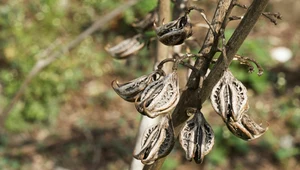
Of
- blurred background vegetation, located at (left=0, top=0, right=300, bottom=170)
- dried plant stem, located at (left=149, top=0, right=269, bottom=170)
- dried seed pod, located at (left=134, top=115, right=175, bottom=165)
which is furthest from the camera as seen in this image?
blurred background vegetation, located at (left=0, top=0, right=300, bottom=170)

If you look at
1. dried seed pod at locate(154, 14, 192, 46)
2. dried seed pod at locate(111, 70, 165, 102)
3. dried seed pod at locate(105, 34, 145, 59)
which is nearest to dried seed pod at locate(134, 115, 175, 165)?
dried seed pod at locate(111, 70, 165, 102)

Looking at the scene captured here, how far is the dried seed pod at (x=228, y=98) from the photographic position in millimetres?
1301

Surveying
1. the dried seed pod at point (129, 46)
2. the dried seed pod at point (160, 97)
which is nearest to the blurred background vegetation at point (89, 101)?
the dried seed pod at point (129, 46)

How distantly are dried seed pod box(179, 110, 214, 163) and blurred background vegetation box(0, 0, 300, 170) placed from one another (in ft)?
10.5

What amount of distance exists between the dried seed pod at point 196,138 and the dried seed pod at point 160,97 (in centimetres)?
8

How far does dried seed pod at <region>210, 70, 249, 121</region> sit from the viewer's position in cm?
130

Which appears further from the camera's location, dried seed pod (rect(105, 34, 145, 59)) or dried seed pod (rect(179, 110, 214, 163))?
dried seed pod (rect(105, 34, 145, 59))

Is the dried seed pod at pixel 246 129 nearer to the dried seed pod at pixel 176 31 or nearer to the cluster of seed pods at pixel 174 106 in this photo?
the cluster of seed pods at pixel 174 106

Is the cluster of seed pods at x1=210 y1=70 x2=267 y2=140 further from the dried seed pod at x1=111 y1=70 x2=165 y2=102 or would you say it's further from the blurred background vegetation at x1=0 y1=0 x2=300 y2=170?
the blurred background vegetation at x1=0 y1=0 x2=300 y2=170

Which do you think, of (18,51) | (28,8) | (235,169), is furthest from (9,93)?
(235,169)

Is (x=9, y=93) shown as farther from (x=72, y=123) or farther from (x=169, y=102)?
(x=169, y=102)

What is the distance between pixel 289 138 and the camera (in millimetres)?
5102

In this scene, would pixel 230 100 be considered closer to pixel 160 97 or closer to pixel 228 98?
pixel 228 98

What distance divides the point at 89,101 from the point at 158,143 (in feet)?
13.9
